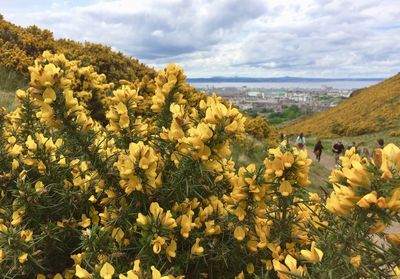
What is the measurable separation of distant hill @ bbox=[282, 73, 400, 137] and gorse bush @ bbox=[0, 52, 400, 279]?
27546 mm

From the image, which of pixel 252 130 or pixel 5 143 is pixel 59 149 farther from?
pixel 252 130

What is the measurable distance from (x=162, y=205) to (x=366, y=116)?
3254 cm

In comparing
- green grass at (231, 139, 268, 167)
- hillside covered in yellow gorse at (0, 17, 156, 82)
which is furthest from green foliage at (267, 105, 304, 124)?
green grass at (231, 139, 268, 167)

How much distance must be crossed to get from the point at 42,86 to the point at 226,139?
2.75 feet

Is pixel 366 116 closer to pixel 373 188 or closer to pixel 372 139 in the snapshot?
pixel 372 139

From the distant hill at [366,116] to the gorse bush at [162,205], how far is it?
90.4 feet

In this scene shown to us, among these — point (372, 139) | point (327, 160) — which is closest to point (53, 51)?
point (327, 160)

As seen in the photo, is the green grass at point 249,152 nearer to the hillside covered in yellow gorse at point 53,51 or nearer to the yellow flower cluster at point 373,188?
the hillside covered in yellow gorse at point 53,51

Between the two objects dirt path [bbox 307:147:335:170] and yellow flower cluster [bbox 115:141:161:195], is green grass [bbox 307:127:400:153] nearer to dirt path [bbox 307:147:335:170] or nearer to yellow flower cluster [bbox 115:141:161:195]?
dirt path [bbox 307:147:335:170]

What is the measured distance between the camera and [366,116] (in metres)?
31.2

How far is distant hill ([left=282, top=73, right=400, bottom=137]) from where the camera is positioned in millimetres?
27811

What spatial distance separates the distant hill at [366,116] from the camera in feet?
91.2

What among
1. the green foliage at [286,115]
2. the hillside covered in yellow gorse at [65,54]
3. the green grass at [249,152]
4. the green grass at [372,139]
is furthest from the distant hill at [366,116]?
the green grass at [249,152]

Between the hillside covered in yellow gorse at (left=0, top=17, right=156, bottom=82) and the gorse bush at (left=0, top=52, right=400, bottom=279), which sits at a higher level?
the hillside covered in yellow gorse at (left=0, top=17, right=156, bottom=82)
